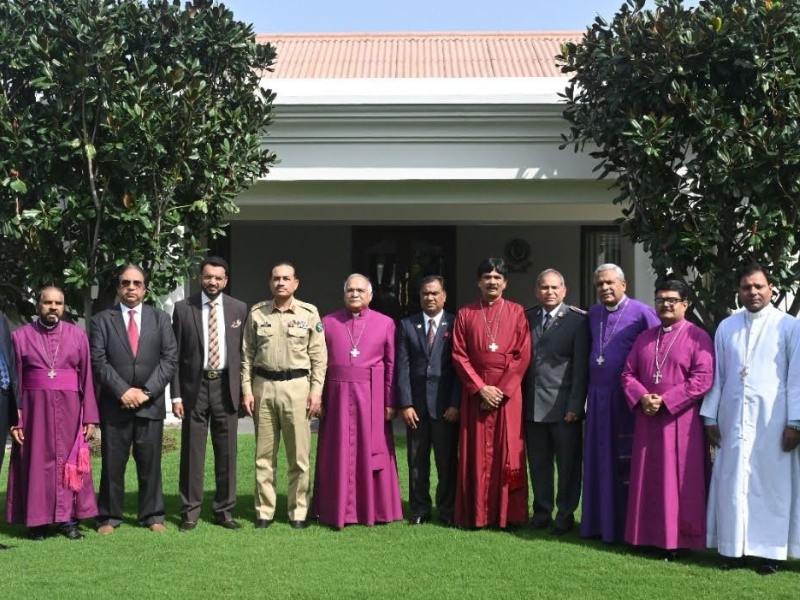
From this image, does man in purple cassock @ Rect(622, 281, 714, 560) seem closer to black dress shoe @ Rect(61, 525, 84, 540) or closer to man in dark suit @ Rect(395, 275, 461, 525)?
man in dark suit @ Rect(395, 275, 461, 525)

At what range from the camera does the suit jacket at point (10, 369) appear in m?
5.71

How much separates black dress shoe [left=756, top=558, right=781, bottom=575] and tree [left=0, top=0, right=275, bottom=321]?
5.30 meters

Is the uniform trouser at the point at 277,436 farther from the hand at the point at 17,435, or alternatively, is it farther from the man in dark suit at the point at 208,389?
the hand at the point at 17,435

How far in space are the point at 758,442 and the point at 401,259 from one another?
9642 mm

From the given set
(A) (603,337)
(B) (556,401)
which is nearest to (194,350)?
(B) (556,401)

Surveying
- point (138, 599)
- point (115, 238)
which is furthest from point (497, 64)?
point (138, 599)

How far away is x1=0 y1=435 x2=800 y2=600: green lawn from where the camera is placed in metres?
4.98

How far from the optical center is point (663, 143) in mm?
7840

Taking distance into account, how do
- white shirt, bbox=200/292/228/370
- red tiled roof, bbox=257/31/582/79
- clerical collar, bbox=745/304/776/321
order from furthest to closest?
red tiled roof, bbox=257/31/582/79, white shirt, bbox=200/292/228/370, clerical collar, bbox=745/304/776/321

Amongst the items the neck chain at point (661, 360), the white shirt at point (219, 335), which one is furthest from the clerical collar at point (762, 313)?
the white shirt at point (219, 335)

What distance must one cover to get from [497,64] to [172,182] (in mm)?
6842

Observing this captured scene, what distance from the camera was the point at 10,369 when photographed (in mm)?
5719

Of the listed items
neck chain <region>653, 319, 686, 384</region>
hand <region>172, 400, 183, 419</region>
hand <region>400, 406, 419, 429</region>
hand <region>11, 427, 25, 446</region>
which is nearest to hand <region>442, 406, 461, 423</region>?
hand <region>400, 406, 419, 429</region>

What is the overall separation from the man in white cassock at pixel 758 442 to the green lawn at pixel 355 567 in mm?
222
